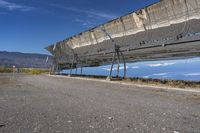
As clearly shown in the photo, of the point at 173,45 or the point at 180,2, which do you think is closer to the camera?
the point at 180,2

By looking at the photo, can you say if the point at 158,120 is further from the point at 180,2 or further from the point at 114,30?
the point at 114,30

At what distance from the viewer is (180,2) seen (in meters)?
18.2

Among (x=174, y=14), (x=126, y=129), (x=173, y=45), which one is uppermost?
(x=174, y=14)

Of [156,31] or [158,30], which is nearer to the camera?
[158,30]

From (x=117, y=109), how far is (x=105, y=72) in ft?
96.3

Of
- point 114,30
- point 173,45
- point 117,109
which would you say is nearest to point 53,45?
point 114,30

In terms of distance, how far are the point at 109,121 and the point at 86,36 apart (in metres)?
27.1

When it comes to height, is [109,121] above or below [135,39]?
below

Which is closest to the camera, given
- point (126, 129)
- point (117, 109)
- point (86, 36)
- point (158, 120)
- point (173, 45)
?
point (126, 129)

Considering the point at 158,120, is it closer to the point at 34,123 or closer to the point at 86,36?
the point at 34,123

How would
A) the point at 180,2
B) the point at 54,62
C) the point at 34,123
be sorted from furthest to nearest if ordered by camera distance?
the point at 54,62
the point at 180,2
the point at 34,123

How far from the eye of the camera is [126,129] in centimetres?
600

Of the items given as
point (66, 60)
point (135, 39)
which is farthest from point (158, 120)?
point (66, 60)

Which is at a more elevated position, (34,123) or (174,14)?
(174,14)
